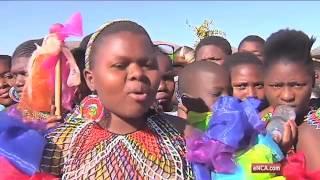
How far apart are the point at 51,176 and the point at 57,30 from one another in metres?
0.67

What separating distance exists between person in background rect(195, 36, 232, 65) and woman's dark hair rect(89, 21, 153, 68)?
267cm

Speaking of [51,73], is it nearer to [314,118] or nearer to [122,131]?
[122,131]

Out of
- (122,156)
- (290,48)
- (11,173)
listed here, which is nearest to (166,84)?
(290,48)

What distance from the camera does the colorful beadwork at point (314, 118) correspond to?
2543 mm

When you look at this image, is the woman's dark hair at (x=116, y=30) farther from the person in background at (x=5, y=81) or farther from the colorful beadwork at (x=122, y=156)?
the person in background at (x=5, y=81)

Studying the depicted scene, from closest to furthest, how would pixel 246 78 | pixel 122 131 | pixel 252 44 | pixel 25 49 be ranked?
pixel 122 131 < pixel 25 49 < pixel 246 78 < pixel 252 44

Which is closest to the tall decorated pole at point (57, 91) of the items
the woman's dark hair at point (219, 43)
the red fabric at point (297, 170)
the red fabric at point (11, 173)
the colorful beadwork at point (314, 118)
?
the red fabric at point (11, 173)

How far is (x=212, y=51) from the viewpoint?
476cm

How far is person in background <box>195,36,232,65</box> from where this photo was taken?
15.4ft

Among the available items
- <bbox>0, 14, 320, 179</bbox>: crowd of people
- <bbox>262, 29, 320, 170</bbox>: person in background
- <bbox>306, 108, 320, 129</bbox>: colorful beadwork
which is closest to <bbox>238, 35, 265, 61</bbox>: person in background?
<bbox>262, 29, 320, 170</bbox>: person in background

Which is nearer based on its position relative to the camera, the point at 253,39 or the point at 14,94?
the point at 14,94

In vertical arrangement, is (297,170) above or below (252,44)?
below

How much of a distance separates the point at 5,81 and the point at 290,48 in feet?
7.54

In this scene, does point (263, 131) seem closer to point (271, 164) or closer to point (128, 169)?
point (271, 164)
